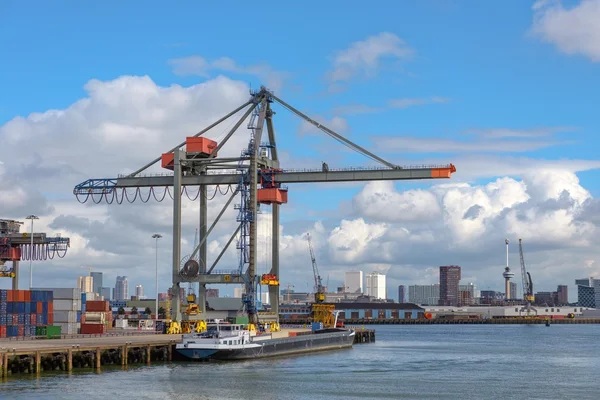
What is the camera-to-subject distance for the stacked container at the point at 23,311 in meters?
79.5

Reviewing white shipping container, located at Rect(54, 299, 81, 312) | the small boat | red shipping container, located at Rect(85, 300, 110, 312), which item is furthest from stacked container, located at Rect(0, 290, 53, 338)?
the small boat

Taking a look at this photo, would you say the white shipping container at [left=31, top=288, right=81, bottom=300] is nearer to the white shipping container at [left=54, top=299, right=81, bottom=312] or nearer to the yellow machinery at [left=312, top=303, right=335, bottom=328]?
the white shipping container at [left=54, top=299, right=81, bottom=312]

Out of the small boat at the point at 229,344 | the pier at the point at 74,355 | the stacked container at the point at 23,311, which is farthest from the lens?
the stacked container at the point at 23,311

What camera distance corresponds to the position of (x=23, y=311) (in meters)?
81.9

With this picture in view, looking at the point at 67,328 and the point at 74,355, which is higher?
the point at 67,328

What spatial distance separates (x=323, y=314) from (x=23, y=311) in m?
44.3

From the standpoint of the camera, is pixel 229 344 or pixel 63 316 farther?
pixel 63 316

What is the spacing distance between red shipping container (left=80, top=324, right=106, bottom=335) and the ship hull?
23042 mm

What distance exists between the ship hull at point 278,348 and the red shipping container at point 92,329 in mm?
23042

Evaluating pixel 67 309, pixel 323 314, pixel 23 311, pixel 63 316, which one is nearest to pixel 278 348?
pixel 23 311

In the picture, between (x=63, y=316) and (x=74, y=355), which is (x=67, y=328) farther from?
(x=74, y=355)

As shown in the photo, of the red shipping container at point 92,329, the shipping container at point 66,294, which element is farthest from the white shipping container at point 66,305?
the red shipping container at point 92,329

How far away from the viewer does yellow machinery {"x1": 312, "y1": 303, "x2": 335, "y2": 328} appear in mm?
114500

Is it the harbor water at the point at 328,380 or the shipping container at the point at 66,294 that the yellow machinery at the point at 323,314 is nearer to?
the harbor water at the point at 328,380
